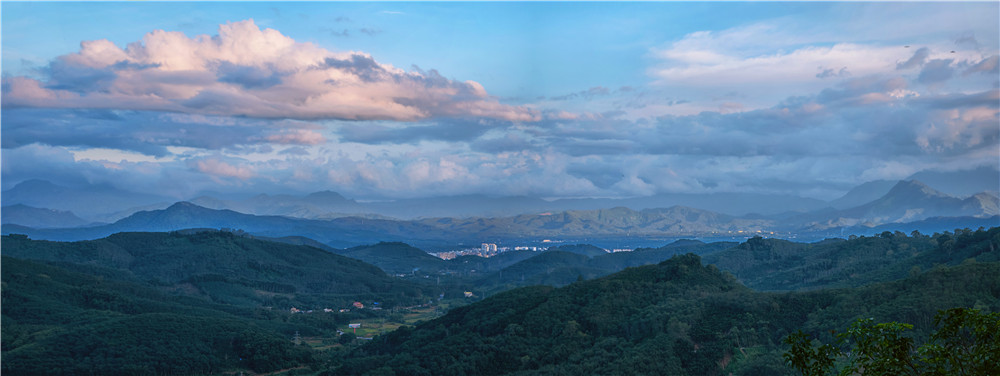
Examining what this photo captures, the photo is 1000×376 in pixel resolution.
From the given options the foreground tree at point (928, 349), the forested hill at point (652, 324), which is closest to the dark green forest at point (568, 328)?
the forested hill at point (652, 324)

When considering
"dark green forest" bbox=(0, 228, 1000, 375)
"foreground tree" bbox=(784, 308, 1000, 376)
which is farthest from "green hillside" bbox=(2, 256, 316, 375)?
"foreground tree" bbox=(784, 308, 1000, 376)

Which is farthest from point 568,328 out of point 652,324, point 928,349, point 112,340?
point 928,349

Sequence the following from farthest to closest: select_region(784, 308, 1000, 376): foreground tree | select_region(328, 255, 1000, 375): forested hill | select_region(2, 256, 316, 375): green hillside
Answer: select_region(2, 256, 316, 375): green hillside
select_region(328, 255, 1000, 375): forested hill
select_region(784, 308, 1000, 376): foreground tree

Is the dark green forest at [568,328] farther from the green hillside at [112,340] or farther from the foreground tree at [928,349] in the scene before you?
the foreground tree at [928,349]

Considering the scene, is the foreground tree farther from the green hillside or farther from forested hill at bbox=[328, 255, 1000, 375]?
the green hillside

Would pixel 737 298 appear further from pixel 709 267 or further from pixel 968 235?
pixel 968 235

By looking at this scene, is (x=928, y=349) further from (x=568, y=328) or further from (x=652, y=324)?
(x=568, y=328)

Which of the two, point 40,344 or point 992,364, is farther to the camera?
point 40,344

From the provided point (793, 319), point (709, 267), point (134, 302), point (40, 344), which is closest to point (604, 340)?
point (793, 319)
